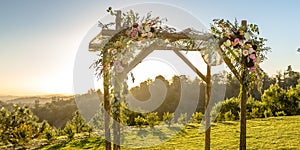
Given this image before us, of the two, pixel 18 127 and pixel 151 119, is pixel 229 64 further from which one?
pixel 18 127

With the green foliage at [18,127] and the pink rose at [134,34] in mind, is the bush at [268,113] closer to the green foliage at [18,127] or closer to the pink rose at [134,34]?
the green foliage at [18,127]

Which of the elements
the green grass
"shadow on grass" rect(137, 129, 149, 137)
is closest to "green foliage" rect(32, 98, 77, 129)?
the green grass

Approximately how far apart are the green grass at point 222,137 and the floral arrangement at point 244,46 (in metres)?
4.33

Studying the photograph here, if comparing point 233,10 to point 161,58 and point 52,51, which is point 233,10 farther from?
point 52,51

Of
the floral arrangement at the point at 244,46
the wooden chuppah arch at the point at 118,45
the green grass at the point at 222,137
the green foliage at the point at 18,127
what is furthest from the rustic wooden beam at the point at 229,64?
the green foliage at the point at 18,127

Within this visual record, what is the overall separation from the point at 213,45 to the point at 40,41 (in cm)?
650

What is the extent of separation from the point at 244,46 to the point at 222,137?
20.0 feet

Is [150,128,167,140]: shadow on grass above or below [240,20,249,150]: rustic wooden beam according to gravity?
below

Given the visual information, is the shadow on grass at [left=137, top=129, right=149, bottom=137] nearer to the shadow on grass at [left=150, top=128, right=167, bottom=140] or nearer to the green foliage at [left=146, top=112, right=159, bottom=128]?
the shadow on grass at [left=150, top=128, right=167, bottom=140]

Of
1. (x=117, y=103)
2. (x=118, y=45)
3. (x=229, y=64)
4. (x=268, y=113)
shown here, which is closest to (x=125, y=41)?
(x=118, y=45)

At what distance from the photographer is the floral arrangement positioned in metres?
4.16

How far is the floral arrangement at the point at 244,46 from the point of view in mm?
4160

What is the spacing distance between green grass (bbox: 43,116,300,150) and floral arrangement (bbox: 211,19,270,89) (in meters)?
4.33

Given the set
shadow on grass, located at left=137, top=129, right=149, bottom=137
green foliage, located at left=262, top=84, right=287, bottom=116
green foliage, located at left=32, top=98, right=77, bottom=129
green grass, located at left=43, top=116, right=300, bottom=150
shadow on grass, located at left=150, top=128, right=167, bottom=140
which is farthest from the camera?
green foliage, located at left=32, top=98, right=77, bottom=129
